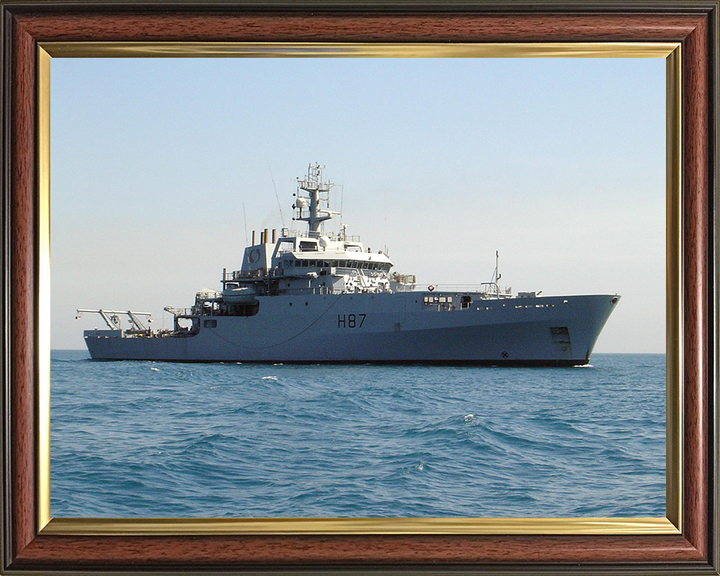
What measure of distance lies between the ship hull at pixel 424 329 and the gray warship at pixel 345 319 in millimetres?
40

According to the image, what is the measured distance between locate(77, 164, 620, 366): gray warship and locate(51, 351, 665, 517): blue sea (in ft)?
19.4

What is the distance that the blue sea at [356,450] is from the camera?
16.3 feet

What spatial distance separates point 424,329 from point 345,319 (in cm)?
335

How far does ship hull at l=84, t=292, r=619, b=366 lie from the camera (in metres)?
26.2

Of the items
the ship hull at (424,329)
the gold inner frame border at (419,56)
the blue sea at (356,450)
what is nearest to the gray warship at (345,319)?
the ship hull at (424,329)

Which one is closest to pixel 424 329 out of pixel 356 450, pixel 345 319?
pixel 345 319

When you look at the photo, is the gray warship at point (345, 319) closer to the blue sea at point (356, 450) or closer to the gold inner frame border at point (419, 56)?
the blue sea at point (356, 450)

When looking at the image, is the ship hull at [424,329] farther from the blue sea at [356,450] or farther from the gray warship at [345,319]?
the blue sea at [356,450]

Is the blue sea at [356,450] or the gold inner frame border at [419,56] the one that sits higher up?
the gold inner frame border at [419,56]

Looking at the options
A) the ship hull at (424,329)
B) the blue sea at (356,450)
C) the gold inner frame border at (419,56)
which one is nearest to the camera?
the gold inner frame border at (419,56)

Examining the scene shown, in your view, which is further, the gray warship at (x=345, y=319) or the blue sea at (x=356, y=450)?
the gray warship at (x=345, y=319)

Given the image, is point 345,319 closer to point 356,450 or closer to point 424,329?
point 424,329

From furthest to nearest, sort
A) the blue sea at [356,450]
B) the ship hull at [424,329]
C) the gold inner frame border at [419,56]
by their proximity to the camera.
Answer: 1. the ship hull at [424,329]
2. the blue sea at [356,450]
3. the gold inner frame border at [419,56]

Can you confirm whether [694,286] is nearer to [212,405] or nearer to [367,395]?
[212,405]
